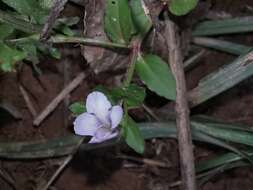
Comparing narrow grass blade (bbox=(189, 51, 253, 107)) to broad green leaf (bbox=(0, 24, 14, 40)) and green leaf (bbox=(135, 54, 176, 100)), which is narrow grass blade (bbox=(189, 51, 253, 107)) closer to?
green leaf (bbox=(135, 54, 176, 100))

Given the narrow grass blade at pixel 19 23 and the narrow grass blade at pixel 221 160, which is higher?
the narrow grass blade at pixel 221 160

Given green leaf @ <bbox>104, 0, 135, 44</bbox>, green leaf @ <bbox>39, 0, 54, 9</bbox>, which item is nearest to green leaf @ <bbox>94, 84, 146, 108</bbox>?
green leaf @ <bbox>104, 0, 135, 44</bbox>

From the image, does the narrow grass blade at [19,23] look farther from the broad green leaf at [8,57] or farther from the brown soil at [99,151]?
the brown soil at [99,151]

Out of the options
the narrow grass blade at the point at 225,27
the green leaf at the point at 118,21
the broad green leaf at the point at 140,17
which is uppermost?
the narrow grass blade at the point at 225,27

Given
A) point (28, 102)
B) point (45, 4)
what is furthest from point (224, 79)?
point (28, 102)

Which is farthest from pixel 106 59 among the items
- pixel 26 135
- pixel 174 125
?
pixel 26 135

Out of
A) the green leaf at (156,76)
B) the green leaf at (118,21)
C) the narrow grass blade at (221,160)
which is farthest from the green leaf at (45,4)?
the narrow grass blade at (221,160)

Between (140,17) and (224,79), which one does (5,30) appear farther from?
(224,79)
